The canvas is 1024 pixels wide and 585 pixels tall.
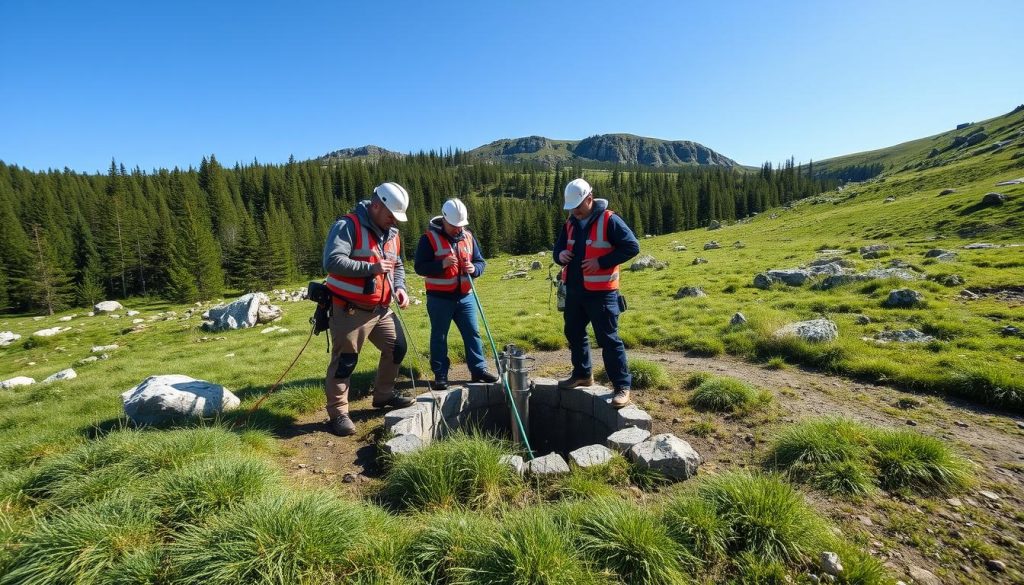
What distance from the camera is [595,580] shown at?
2.81 metres

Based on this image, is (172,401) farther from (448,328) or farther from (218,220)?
(218,220)

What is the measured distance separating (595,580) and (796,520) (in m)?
1.72

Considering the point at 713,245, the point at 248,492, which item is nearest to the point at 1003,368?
the point at 248,492

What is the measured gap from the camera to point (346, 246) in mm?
5707

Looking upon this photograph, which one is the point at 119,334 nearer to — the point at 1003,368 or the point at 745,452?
the point at 745,452

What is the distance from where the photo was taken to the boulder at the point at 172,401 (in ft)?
19.7

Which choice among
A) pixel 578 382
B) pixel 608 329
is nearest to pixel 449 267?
pixel 608 329

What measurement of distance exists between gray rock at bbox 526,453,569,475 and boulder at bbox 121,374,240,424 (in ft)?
17.0

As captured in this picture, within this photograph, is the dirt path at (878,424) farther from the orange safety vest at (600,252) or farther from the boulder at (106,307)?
the boulder at (106,307)

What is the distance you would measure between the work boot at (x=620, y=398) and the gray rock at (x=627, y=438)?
0.69 meters

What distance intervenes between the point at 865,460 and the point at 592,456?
273 centimetres

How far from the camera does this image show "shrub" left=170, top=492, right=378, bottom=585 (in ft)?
9.03

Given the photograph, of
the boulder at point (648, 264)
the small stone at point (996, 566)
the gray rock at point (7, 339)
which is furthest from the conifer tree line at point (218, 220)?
the small stone at point (996, 566)

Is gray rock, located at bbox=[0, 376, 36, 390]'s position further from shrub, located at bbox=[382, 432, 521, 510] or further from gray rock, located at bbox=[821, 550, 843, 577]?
gray rock, located at bbox=[821, 550, 843, 577]
